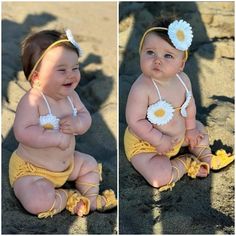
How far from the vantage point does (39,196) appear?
272 cm

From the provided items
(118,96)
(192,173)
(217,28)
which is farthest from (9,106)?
(217,28)

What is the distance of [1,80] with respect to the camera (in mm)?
3654

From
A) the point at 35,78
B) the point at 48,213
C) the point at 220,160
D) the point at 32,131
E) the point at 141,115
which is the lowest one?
the point at 48,213

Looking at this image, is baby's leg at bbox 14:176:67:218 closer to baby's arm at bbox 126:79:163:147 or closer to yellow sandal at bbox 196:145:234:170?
baby's arm at bbox 126:79:163:147

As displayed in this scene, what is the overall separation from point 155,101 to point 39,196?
0.79 m

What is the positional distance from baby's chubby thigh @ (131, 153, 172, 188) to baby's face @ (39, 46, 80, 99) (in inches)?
22.0

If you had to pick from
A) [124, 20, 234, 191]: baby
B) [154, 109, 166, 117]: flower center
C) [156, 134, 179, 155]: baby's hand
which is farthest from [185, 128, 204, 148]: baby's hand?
[154, 109, 166, 117]: flower center

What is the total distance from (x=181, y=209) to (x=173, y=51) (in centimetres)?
81

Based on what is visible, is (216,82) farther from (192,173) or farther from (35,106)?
(35,106)

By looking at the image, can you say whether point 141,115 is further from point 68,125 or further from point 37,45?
point 37,45

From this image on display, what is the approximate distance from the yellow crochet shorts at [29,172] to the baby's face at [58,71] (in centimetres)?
38

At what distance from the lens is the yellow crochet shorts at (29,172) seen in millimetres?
2818

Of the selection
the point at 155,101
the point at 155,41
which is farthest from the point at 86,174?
the point at 155,41

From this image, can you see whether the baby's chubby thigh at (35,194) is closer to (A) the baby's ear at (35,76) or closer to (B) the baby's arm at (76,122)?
(B) the baby's arm at (76,122)
